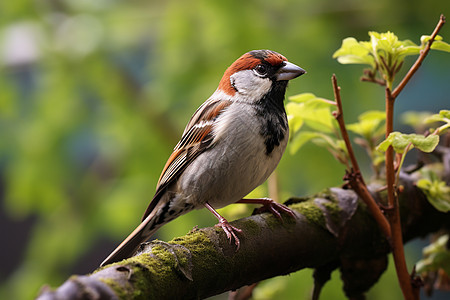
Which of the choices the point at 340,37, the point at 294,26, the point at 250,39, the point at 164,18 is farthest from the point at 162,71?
the point at 340,37

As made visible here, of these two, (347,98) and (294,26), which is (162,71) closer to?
(294,26)

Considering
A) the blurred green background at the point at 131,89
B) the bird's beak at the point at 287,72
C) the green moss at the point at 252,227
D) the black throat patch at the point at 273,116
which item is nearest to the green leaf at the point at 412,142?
the green moss at the point at 252,227

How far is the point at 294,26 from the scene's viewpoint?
267 cm

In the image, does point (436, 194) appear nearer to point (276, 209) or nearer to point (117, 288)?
point (276, 209)

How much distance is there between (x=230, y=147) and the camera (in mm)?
1698

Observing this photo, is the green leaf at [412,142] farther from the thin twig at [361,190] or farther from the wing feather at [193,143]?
the wing feather at [193,143]

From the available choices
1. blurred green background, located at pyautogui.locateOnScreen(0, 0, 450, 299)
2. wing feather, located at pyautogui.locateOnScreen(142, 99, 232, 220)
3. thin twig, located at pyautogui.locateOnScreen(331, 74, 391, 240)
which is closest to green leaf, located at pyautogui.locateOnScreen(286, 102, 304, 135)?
thin twig, located at pyautogui.locateOnScreen(331, 74, 391, 240)

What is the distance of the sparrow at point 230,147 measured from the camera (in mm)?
1684

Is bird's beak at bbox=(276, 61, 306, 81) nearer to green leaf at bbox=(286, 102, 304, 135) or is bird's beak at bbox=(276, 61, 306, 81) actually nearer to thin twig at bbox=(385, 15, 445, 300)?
green leaf at bbox=(286, 102, 304, 135)

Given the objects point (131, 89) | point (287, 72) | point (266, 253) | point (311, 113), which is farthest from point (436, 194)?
point (131, 89)

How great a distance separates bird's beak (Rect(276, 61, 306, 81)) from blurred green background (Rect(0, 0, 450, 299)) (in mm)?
635

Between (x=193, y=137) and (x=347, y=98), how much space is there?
3.47ft

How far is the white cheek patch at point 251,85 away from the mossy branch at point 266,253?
0.43 m

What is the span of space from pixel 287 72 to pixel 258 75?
0.36 feet
